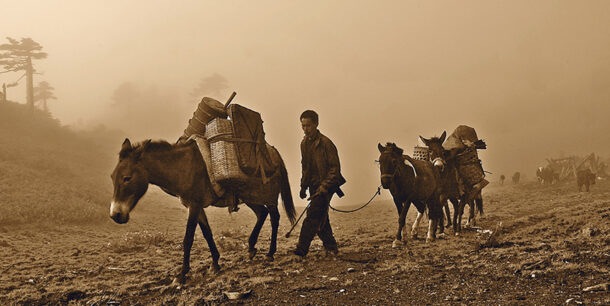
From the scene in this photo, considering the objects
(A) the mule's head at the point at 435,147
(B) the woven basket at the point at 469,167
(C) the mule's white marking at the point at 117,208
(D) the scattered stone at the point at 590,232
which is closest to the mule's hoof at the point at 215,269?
(C) the mule's white marking at the point at 117,208

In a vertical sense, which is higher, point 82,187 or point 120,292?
point 82,187

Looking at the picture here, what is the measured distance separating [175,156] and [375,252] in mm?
4769

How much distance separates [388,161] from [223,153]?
Result: 3.94 metres

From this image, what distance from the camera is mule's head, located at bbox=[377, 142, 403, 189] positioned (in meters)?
8.89

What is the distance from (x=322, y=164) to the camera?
7.94 m

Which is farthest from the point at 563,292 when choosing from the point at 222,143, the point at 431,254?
the point at 222,143

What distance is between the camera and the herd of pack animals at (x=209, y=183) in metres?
6.56

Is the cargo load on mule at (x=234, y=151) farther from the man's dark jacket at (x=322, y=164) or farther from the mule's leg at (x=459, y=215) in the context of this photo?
the mule's leg at (x=459, y=215)

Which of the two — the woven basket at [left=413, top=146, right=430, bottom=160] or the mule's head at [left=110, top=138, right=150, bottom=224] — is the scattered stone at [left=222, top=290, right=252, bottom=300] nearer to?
the mule's head at [left=110, top=138, right=150, bottom=224]

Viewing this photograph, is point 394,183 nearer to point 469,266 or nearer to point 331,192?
point 331,192

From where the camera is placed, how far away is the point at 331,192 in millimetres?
7961

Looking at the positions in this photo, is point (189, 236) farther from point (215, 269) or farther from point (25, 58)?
point (25, 58)

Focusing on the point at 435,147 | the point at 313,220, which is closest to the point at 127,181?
the point at 313,220

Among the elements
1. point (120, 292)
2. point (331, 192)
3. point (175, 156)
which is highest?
point (175, 156)
